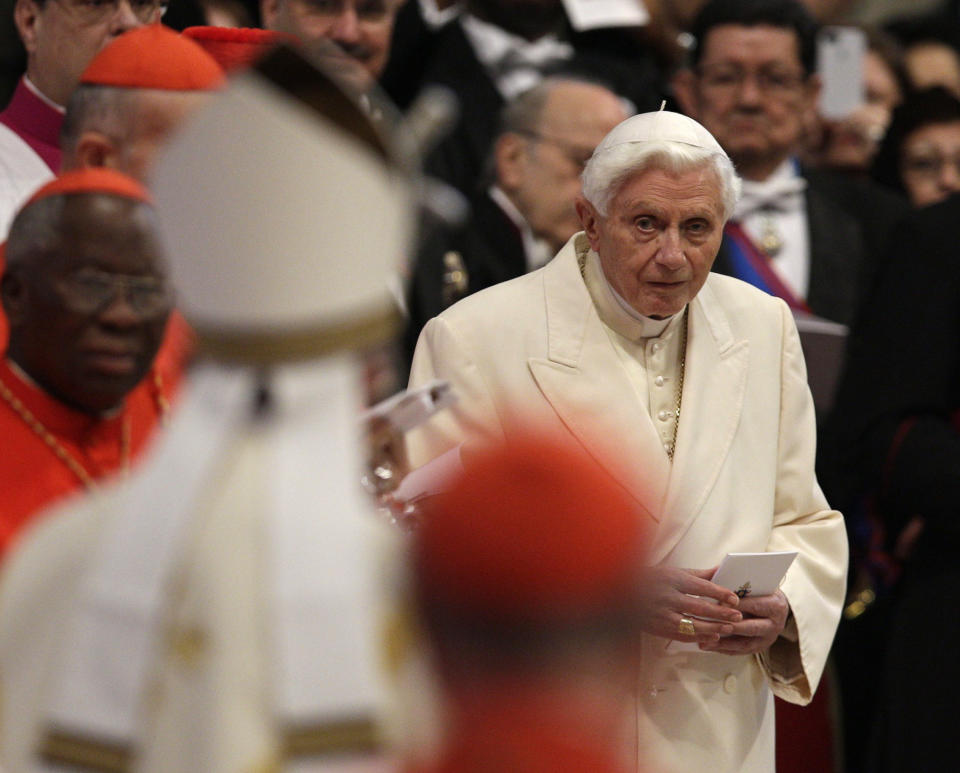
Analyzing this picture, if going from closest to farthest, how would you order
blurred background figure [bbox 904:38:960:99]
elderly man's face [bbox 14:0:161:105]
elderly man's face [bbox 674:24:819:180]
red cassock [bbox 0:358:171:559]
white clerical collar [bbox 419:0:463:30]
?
red cassock [bbox 0:358:171:559] → elderly man's face [bbox 14:0:161:105] → elderly man's face [bbox 674:24:819:180] → white clerical collar [bbox 419:0:463:30] → blurred background figure [bbox 904:38:960:99]

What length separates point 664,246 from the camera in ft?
13.0

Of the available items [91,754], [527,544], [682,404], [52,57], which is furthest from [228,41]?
[527,544]

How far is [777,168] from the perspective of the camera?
6.38 m

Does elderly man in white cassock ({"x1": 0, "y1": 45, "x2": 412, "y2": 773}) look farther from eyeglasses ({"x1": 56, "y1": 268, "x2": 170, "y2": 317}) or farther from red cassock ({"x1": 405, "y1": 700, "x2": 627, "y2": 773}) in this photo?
eyeglasses ({"x1": 56, "y1": 268, "x2": 170, "y2": 317})

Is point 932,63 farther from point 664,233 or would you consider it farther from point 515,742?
point 515,742

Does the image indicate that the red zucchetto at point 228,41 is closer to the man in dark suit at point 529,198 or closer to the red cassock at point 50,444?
the man in dark suit at point 529,198

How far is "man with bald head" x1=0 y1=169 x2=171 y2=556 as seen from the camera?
2.92 m

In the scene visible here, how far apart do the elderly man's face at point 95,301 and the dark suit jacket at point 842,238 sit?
3018 mm

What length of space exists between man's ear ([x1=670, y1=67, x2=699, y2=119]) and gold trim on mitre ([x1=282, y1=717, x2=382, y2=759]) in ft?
16.2

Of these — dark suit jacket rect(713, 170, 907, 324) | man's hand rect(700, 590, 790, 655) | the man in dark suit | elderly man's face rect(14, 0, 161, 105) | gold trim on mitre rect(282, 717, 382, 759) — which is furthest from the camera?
dark suit jacket rect(713, 170, 907, 324)

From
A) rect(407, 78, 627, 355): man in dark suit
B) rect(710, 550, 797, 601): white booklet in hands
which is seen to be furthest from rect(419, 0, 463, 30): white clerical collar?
rect(710, 550, 797, 601): white booklet in hands

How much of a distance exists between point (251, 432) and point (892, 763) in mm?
3725

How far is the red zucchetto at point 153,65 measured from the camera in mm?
4086

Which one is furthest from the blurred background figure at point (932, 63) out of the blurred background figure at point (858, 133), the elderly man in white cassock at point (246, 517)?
the elderly man in white cassock at point (246, 517)
